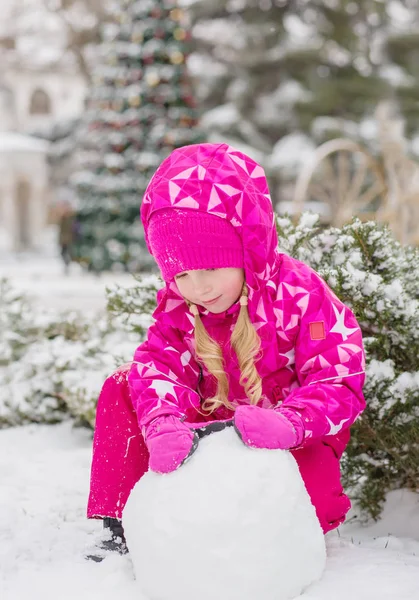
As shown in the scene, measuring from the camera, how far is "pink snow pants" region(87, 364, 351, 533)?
210cm

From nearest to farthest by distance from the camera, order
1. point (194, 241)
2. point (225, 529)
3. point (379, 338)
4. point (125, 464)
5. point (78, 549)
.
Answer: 1. point (225, 529)
2. point (194, 241)
3. point (125, 464)
4. point (78, 549)
5. point (379, 338)

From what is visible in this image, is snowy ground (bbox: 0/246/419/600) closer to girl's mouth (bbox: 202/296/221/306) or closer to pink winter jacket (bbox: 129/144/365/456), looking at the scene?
pink winter jacket (bbox: 129/144/365/456)

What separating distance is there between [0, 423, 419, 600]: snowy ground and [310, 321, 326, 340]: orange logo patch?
62cm

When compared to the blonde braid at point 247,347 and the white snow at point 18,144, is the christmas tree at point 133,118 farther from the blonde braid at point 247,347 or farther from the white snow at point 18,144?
the blonde braid at point 247,347

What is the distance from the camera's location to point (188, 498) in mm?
1812

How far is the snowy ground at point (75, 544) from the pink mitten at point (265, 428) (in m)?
0.37

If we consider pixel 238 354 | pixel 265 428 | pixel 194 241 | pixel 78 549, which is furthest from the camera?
pixel 78 549

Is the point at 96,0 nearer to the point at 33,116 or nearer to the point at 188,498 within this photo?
the point at 33,116

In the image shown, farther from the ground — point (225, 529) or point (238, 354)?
point (238, 354)

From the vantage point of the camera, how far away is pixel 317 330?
80.7 inches

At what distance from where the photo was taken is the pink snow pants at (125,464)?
210 cm

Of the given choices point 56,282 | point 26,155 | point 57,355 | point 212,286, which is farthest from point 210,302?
point 26,155

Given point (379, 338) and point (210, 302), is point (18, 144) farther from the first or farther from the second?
point (210, 302)

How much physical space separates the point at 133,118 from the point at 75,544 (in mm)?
11950
